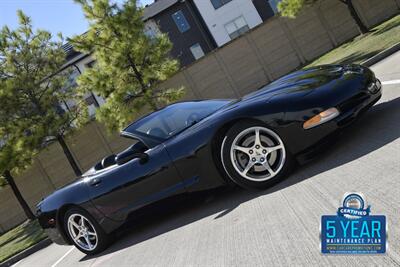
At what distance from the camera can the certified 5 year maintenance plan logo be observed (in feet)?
8.87

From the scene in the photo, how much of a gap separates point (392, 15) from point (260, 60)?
576 cm

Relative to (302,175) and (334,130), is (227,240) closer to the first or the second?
(302,175)

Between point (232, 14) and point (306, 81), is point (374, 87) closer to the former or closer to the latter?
point (306, 81)

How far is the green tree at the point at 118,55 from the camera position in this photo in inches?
688

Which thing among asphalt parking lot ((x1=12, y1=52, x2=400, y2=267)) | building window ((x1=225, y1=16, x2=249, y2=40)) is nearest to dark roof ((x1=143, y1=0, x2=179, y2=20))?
building window ((x1=225, y1=16, x2=249, y2=40))

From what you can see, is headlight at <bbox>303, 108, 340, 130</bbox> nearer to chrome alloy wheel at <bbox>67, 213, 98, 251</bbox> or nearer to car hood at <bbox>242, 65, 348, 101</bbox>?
car hood at <bbox>242, 65, 348, 101</bbox>

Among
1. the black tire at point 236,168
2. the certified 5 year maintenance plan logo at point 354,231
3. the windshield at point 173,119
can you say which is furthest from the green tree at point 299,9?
the certified 5 year maintenance plan logo at point 354,231

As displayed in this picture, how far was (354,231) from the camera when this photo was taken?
2.80 meters

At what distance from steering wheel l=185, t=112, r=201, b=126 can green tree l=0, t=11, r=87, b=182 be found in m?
13.4

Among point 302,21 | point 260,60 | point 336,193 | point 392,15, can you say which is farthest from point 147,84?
point 336,193

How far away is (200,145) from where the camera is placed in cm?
488

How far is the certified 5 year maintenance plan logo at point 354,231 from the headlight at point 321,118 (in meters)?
1.23

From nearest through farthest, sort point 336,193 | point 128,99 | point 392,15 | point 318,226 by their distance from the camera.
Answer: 1. point 318,226
2. point 336,193
3. point 128,99
4. point 392,15

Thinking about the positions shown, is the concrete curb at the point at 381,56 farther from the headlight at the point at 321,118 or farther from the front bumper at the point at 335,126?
the headlight at the point at 321,118
